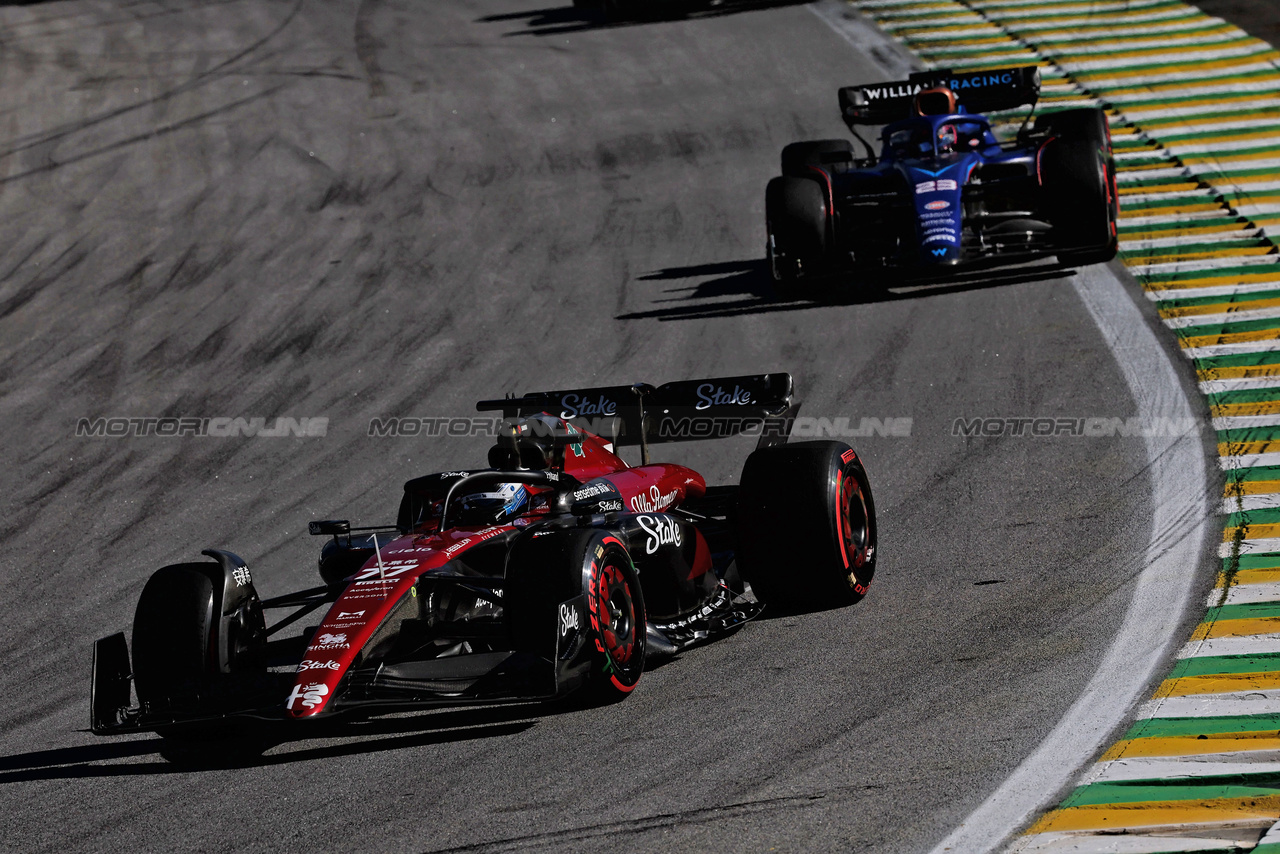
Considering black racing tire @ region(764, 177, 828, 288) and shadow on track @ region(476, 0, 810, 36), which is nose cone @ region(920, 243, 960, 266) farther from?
shadow on track @ region(476, 0, 810, 36)

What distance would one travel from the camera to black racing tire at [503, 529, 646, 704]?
6.96 meters

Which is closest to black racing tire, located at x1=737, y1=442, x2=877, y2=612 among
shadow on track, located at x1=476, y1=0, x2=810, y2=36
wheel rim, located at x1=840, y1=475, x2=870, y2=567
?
wheel rim, located at x1=840, y1=475, x2=870, y2=567

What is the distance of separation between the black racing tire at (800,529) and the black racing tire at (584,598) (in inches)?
61.1

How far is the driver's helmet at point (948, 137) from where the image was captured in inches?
619

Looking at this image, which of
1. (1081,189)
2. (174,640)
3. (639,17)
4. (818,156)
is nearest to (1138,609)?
(174,640)

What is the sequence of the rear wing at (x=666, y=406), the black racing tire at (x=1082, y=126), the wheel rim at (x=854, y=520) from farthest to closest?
the black racing tire at (x=1082, y=126) → the rear wing at (x=666, y=406) → the wheel rim at (x=854, y=520)

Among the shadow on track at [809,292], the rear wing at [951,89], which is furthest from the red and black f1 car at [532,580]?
the rear wing at [951,89]

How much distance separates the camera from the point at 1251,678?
6895 millimetres

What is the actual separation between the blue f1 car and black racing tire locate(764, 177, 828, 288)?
12 mm

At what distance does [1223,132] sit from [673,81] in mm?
8750

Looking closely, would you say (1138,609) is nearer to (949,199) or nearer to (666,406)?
(666,406)

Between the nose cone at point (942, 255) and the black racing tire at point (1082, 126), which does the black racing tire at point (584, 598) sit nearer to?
the nose cone at point (942, 255)

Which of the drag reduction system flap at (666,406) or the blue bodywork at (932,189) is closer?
the drag reduction system flap at (666,406)

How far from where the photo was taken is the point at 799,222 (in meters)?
15.4
